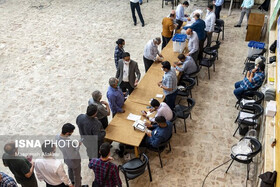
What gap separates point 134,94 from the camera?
6.53 meters

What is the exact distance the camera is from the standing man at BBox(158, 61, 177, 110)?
6084mm

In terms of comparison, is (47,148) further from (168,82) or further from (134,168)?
(168,82)

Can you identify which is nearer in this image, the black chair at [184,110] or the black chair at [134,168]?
the black chair at [134,168]

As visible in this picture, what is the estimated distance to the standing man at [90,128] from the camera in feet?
16.1

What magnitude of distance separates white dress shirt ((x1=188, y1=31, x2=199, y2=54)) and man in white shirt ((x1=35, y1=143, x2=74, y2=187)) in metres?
4.89

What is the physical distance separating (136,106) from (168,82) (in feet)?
2.81

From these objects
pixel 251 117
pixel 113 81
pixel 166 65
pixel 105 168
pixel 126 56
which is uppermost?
pixel 126 56

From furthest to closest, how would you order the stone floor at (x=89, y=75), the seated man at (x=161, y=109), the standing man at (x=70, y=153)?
the stone floor at (x=89, y=75)
the seated man at (x=161, y=109)
the standing man at (x=70, y=153)

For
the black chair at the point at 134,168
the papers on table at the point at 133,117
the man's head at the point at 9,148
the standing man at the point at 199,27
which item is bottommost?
the black chair at the point at 134,168

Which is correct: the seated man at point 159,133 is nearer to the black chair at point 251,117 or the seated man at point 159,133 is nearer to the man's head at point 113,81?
the man's head at point 113,81

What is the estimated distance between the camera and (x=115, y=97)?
19.1 feet

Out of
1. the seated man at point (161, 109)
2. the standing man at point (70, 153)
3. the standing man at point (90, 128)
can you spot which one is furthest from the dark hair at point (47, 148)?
the seated man at point (161, 109)

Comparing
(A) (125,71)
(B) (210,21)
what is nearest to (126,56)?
(A) (125,71)

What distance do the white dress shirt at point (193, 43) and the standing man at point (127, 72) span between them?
1.96 m
